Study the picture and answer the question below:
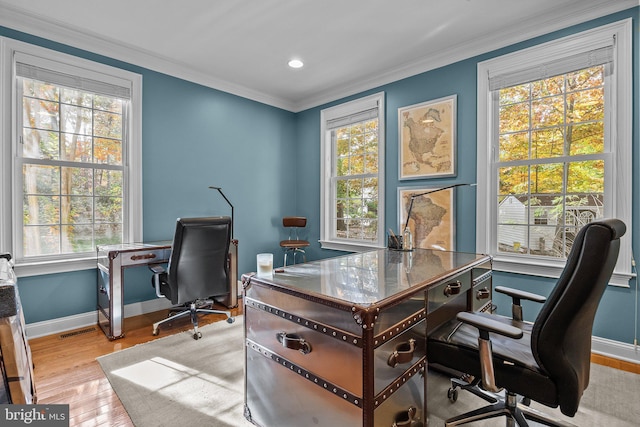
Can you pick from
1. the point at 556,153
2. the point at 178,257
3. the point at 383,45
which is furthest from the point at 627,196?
the point at 178,257

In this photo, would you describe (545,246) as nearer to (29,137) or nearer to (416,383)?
(416,383)

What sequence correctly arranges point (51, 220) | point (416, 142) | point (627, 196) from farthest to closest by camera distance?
point (416, 142) → point (51, 220) → point (627, 196)

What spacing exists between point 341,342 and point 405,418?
0.49m

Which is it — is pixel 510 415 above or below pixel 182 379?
above

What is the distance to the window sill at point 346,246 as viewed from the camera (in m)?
4.12

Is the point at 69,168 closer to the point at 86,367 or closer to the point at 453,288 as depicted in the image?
the point at 86,367

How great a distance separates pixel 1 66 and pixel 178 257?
86.4 inches

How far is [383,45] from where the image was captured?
3197mm

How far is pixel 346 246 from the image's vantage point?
434 centimetres

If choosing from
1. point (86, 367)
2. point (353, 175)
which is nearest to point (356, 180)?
point (353, 175)

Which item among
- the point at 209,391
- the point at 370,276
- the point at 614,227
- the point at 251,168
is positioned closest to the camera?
A: the point at 614,227

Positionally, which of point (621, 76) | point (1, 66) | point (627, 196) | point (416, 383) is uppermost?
point (1, 66)

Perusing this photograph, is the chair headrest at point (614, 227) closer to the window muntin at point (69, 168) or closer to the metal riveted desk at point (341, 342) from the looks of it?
the metal riveted desk at point (341, 342)

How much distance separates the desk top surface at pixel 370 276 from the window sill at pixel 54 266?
240cm
